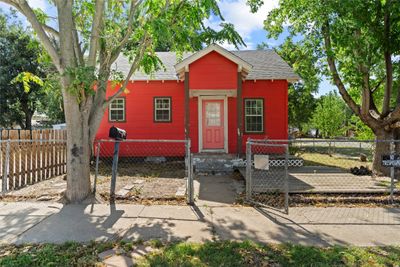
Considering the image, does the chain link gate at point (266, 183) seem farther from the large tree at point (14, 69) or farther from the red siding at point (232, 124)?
the large tree at point (14, 69)

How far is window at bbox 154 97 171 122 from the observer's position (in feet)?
45.4

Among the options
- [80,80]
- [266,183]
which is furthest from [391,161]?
[80,80]

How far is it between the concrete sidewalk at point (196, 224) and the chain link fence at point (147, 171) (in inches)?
34.9

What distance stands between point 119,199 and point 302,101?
2537 cm

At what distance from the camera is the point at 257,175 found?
9688mm

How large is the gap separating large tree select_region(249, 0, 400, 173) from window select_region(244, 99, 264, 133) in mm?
3090

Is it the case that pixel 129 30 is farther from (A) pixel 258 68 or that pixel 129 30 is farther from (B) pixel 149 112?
(A) pixel 258 68

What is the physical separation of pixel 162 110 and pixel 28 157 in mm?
6562

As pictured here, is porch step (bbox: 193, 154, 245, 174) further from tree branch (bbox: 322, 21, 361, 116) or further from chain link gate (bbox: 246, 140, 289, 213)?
tree branch (bbox: 322, 21, 361, 116)

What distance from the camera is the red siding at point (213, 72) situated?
1131 cm

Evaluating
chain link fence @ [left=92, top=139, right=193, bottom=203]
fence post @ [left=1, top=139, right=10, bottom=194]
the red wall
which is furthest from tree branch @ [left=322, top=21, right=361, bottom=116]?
fence post @ [left=1, top=139, right=10, bottom=194]

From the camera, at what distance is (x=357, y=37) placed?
1028 centimetres

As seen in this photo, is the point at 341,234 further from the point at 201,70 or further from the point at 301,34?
the point at 301,34

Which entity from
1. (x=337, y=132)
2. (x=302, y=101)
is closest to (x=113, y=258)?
(x=337, y=132)
